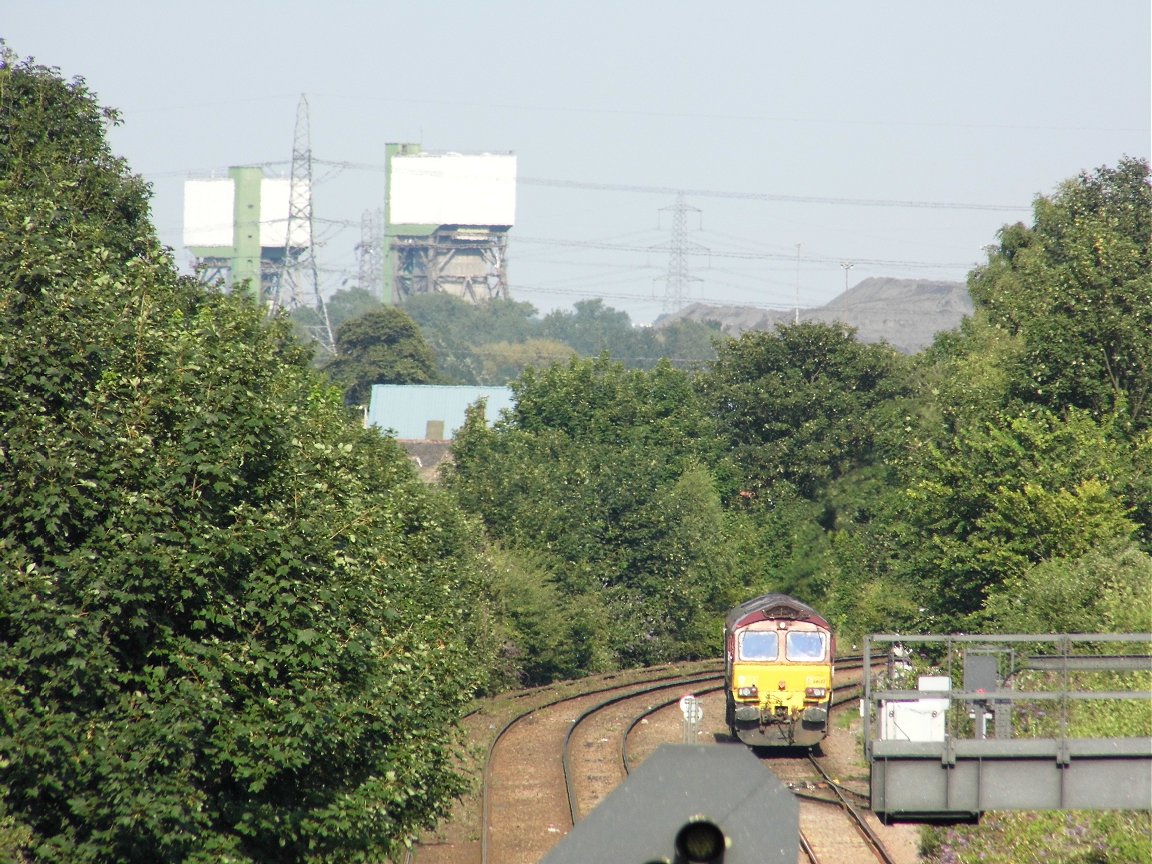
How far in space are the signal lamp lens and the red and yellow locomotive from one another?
2490 cm

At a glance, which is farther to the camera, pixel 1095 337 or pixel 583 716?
pixel 1095 337

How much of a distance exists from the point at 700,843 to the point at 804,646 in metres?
25.3

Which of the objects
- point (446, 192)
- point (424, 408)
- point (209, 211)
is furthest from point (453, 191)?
point (424, 408)

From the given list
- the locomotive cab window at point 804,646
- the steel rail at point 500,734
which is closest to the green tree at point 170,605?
the steel rail at point 500,734

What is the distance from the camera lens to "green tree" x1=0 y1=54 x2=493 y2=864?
11992 millimetres

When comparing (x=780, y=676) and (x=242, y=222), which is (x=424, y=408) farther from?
(x=242, y=222)

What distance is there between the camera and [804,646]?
28469 mm

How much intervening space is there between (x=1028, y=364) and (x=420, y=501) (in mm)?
18607

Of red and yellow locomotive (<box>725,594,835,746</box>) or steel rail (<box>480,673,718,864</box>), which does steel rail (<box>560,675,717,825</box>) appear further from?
red and yellow locomotive (<box>725,594,835,746</box>)

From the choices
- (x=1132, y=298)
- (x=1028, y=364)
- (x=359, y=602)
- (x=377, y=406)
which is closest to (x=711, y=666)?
(x=1028, y=364)

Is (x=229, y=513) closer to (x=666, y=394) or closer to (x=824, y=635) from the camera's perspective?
(x=824, y=635)

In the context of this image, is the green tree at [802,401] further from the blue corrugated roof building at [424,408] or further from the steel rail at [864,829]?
the steel rail at [864,829]

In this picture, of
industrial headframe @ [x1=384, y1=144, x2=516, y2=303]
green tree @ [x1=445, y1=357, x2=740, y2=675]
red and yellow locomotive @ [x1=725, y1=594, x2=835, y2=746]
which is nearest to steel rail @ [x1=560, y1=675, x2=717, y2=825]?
red and yellow locomotive @ [x1=725, y1=594, x2=835, y2=746]

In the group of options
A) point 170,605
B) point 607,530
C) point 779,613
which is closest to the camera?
point 170,605
